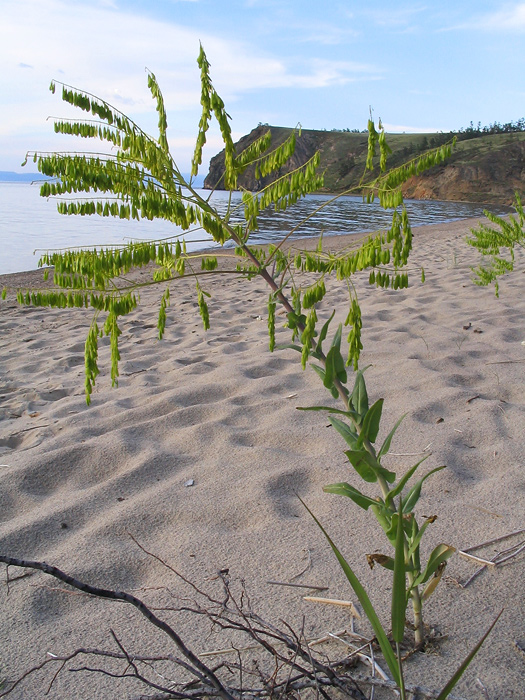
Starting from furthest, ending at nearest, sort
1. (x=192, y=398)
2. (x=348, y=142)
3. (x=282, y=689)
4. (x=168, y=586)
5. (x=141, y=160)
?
(x=348, y=142) → (x=192, y=398) → (x=168, y=586) → (x=141, y=160) → (x=282, y=689)

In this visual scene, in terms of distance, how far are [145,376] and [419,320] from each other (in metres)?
2.54

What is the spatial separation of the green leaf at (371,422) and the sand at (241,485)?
60 centimetres

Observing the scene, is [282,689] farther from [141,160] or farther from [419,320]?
[419,320]

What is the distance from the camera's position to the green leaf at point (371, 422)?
1334mm

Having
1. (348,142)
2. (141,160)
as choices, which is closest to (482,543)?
(141,160)

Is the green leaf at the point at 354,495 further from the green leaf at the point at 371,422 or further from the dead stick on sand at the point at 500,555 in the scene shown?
the dead stick on sand at the point at 500,555

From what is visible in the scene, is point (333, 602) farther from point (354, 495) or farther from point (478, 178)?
point (478, 178)

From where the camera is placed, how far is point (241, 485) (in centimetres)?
243

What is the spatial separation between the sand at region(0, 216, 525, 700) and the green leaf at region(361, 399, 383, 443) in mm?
599

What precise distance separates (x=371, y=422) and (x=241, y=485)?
120 cm

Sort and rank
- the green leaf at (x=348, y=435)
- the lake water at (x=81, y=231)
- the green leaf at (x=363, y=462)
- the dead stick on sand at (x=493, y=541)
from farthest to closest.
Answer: the lake water at (x=81, y=231), the dead stick on sand at (x=493, y=541), the green leaf at (x=348, y=435), the green leaf at (x=363, y=462)

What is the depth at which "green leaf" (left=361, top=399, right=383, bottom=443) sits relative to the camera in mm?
1334

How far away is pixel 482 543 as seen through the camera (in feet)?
6.24

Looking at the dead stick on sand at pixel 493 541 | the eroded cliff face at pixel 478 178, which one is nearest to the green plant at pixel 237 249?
the dead stick on sand at pixel 493 541
